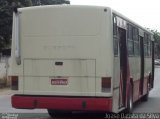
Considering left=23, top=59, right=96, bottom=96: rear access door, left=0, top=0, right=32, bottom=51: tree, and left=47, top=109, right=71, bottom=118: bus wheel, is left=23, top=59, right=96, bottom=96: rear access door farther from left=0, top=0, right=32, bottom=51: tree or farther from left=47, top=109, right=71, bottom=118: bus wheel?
left=0, top=0, right=32, bottom=51: tree

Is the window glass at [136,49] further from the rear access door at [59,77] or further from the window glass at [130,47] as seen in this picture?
the rear access door at [59,77]

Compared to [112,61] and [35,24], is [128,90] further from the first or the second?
[35,24]

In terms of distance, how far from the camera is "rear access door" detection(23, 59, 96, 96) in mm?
12836

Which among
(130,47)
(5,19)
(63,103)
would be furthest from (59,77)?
(5,19)

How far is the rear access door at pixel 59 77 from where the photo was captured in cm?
1284

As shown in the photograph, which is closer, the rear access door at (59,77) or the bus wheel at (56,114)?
the rear access door at (59,77)

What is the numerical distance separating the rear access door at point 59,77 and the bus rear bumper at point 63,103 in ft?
0.52

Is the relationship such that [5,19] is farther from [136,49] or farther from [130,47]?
[130,47]

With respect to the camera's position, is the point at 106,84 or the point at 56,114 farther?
the point at 56,114

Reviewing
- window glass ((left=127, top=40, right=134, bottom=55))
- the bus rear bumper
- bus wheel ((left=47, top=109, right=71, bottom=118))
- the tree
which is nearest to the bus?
the bus rear bumper

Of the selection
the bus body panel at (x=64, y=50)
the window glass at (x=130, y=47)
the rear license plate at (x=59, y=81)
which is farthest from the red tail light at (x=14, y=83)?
the window glass at (x=130, y=47)

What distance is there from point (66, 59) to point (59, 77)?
50cm

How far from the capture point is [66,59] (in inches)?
515

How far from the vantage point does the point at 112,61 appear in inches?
503
